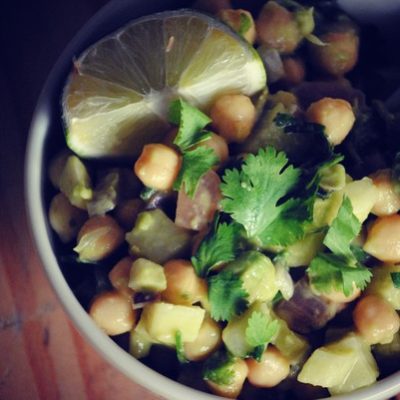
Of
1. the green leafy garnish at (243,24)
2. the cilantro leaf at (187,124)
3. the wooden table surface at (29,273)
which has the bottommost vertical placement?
the wooden table surface at (29,273)

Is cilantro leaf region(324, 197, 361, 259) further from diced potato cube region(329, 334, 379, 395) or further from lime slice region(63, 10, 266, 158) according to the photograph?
lime slice region(63, 10, 266, 158)

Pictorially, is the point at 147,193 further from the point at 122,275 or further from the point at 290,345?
the point at 290,345

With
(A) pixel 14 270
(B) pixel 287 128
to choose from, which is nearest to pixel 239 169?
(B) pixel 287 128

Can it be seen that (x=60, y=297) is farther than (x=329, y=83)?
No

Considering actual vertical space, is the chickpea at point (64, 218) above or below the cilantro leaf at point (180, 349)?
above

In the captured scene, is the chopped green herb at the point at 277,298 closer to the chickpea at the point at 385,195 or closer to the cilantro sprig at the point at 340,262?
the cilantro sprig at the point at 340,262

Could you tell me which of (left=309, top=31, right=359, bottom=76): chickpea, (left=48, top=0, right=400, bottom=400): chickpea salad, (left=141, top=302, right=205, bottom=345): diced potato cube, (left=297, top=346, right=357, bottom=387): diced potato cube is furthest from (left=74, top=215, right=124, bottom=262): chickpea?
(left=309, top=31, right=359, bottom=76): chickpea

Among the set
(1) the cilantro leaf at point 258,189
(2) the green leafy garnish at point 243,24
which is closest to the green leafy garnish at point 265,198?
(1) the cilantro leaf at point 258,189

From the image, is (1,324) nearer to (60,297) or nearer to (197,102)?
(60,297)
